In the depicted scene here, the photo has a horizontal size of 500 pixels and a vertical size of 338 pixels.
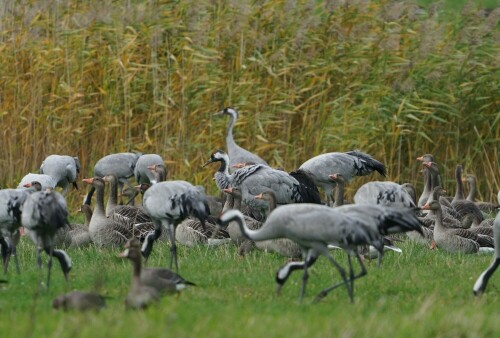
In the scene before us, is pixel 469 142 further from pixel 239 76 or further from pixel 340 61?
pixel 239 76

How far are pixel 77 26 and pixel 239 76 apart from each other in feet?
8.20

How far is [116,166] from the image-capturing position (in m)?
16.3

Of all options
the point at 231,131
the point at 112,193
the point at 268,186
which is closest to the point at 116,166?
the point at 112,193

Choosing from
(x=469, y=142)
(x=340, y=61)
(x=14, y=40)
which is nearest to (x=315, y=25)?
(x=340, y=61)

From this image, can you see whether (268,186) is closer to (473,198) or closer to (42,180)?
(42,180)

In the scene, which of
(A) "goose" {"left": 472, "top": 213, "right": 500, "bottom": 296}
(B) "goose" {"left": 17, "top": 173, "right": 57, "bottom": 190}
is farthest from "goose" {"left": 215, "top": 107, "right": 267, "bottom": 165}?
(A) "goose" {"left": 472, "top": 213, "right": 500, "bottom": 296}

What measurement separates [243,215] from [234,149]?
218cm

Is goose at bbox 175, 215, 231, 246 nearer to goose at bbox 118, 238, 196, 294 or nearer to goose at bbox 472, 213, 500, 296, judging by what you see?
goose at bbox 118, 238, 196, 294

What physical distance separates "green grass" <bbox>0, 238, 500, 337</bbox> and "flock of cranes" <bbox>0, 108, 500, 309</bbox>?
→ 220 millimetres

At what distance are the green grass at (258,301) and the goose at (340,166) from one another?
2.60 metres

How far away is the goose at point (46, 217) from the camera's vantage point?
951 centimetres

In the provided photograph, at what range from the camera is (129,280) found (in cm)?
991

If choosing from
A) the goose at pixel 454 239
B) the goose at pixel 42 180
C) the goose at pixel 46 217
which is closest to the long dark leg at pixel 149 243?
the goose at pixel 46 217

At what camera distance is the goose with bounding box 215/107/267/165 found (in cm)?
1602
